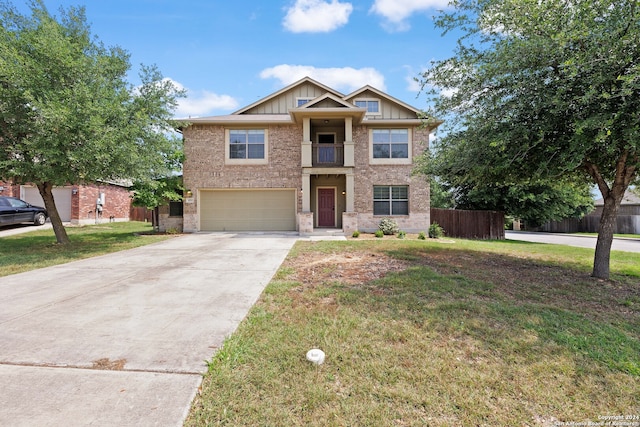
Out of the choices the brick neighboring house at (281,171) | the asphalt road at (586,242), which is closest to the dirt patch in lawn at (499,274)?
the brick neighboring house at (281,171)

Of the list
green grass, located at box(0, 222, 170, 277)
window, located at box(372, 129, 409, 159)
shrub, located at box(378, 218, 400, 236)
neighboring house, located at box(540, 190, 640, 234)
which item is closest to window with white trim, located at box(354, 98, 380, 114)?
window, located at box(372, 129, 409, 159)

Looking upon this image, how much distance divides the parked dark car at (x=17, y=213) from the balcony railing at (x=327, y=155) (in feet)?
49.1

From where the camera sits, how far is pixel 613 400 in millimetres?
2328

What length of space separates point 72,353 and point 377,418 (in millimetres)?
2907

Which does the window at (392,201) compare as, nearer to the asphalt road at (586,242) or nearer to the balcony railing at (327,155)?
the balcony railing at (327,155)

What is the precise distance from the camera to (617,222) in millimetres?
23953

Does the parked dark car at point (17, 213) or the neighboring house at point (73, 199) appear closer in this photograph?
the parked dark car at point (17, 213)

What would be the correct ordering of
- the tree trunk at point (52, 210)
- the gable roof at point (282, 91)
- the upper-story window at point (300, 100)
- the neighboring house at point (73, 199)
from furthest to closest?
the neighboring house at point (73, 199) → the upper-story window at point (300, 100) → the gable roof at point (282, 91) → the tree trunk at point (52, 210)

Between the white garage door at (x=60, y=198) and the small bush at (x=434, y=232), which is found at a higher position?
the white garage door at (x=60, y=198)

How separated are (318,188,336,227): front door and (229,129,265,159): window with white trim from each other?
396 cm

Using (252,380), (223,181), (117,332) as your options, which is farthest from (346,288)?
(223,181)

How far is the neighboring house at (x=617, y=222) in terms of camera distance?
23.4 m

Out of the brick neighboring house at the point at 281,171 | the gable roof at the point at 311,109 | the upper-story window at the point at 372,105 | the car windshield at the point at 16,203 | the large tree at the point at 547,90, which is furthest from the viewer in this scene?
the upper-story window at the point at 372,105

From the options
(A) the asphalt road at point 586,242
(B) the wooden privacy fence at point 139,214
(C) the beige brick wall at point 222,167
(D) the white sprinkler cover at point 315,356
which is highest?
(C) the beige brick wall at point 222,167
